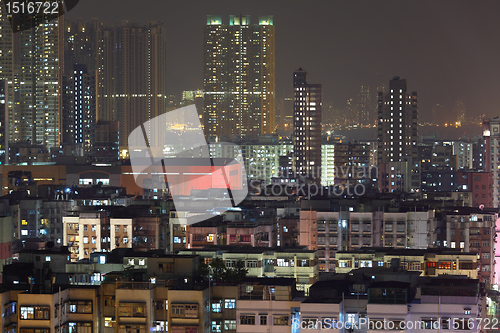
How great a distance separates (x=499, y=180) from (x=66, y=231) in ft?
81.4

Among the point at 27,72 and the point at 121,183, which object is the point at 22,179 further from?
the point at 27,72

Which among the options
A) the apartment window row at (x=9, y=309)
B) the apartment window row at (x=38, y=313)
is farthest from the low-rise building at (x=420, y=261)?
the apartment window row at (x=9, y=309)

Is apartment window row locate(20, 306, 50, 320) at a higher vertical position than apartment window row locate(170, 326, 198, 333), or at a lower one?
higher

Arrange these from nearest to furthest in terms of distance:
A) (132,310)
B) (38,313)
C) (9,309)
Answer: (38,313) → (9,309) → (132,310)

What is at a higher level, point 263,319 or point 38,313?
point 38,313

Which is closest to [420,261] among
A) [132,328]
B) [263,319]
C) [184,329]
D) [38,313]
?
[263,319]

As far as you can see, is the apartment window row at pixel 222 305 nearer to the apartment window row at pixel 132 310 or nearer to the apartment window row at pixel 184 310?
the apartment window row at pixel 184 310

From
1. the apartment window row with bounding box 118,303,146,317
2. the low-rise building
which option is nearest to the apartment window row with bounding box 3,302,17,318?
the apartment window row with bounding box 118,303,146,317

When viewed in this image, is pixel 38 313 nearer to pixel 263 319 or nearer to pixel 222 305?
pixel 222 305

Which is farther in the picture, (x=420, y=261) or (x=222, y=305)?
(x=420, y=261)

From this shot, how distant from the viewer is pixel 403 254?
59.2ft

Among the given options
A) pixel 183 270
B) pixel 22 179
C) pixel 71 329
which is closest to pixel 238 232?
pixel 183 270

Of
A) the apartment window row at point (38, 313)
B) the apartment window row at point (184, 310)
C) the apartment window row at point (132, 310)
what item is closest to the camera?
Result: the apartment window row at point (38, 313)

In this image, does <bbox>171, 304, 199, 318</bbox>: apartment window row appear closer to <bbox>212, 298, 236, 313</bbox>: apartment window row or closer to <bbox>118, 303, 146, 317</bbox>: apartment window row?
<bbox>212, 298, 236, 313</bbox>: apartment window row
